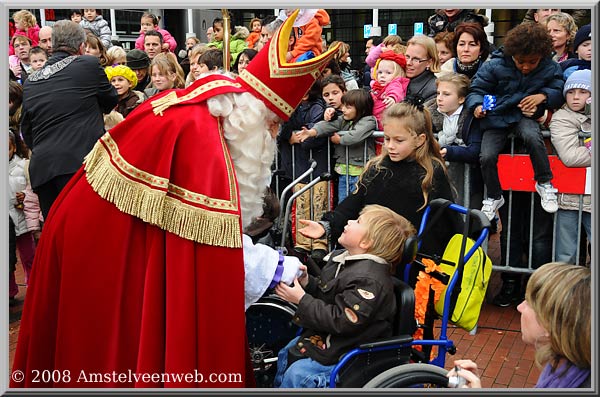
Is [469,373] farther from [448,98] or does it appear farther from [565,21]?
[565,21]

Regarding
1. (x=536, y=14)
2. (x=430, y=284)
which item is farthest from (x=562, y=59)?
(x=430, y=284)

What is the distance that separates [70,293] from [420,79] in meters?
3.93

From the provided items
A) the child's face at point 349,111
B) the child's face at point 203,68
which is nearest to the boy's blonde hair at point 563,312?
the child's face at point 349,111

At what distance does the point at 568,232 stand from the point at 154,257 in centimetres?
341

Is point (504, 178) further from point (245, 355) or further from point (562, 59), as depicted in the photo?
point (245, 355)

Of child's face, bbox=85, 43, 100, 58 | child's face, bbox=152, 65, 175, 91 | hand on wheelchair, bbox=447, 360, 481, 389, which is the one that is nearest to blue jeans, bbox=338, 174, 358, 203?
child's face, bbox=152, 65, 175, 91

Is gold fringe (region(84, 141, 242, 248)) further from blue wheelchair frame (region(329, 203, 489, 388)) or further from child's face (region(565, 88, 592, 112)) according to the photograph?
child's face (region(565, 88, 592, 112))

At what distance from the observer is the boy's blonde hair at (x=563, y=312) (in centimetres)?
212

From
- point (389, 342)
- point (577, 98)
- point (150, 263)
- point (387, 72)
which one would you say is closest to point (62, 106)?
point (150, 263)

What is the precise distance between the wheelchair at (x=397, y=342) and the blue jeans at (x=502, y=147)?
Result: 55.9 inches

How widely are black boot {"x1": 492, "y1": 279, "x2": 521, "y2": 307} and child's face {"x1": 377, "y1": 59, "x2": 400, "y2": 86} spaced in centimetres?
221

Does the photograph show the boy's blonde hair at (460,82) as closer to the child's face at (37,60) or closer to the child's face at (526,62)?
the child's face at (526,62)

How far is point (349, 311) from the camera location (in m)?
2.84

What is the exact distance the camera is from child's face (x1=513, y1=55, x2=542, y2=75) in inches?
183
